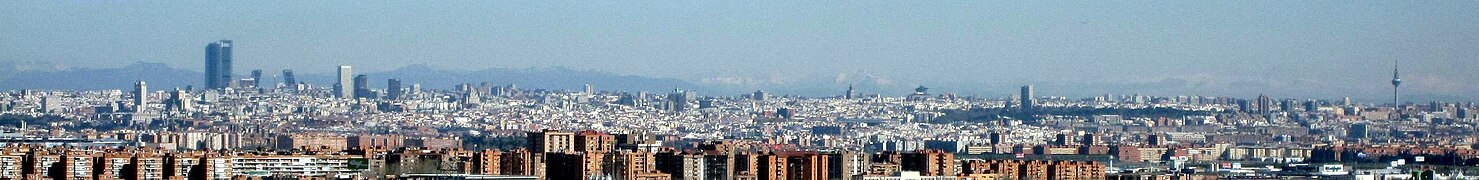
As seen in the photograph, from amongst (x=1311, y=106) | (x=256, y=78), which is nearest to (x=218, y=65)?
(x=256, y=78)

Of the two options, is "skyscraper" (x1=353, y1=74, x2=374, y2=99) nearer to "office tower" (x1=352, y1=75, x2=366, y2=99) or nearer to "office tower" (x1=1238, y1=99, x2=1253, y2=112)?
"office tower" (x1=352, y1=75, x2=366, y2=99)

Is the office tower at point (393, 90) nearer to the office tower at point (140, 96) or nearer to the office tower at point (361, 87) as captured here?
Answer: the office tower at point (361, 87)

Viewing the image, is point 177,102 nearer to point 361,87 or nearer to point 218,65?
point 361,87

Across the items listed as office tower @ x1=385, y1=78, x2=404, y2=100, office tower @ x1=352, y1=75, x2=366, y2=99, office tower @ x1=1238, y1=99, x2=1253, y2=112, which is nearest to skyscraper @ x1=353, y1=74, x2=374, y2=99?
office tower @ x1=352, y1=75, x2=366, y2=99

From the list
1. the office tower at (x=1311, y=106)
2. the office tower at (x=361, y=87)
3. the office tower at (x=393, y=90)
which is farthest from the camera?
the office tower at (x=393, y=90)

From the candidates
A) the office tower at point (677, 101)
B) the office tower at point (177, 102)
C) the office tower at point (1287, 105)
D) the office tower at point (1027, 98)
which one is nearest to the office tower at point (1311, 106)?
the office tower at point (1287, 105)

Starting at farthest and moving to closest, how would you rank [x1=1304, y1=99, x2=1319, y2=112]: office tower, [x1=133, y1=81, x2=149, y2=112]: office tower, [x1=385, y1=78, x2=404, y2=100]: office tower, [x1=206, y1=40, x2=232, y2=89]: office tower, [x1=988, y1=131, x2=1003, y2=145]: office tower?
1. [x1=206, y1=40, x2=232, y2=89]: office tower
2. [x1=385, y1=78, x2=404, y2=100]: office tower
3. [x1=133, y1=81, x2=149, y2=112]: office tower
4. [x1=1304, y1=99, x2=1319, y2=112]: office tower
5. [x1=988, y1=131, x2=1003, y2=145]: office tower
